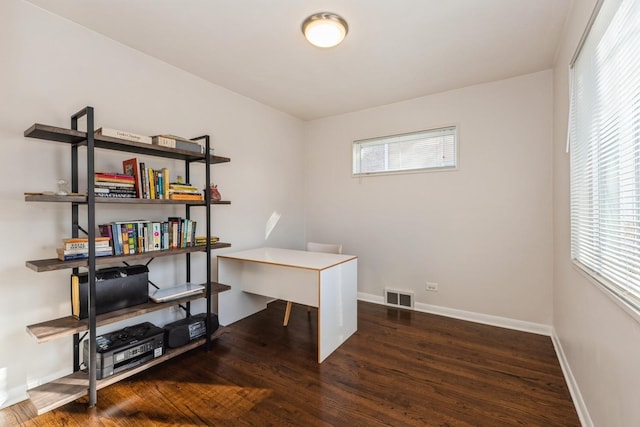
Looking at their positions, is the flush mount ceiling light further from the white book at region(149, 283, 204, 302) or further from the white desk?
the white book at region(149, 283, 204, 302)

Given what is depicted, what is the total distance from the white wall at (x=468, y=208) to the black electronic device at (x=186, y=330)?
2.05m

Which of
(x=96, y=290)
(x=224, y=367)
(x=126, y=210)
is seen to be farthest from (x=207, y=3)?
(x=224, y=367)

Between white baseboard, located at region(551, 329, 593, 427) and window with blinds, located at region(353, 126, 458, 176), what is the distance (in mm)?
1937

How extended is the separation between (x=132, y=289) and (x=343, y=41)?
2473 mm

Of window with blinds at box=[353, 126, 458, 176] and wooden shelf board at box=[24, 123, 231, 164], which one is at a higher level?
window with blinds at box=[353, 126, 458, 176]

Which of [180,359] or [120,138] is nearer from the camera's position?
[120,138]

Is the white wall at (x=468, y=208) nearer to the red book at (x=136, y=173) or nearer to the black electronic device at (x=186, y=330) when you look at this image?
the black electronic device at (x=186, y=330)

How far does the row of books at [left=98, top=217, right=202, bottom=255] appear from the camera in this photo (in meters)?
2.01

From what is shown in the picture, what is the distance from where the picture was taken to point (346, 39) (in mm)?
2275

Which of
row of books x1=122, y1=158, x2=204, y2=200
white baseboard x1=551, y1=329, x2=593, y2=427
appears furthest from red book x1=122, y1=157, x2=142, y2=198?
white baseboard x1=551, y1=329, x2=593, y2=427

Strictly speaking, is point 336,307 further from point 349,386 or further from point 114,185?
point 114,185

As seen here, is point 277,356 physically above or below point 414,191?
below

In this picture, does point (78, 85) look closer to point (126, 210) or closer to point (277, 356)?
point (126, 210)

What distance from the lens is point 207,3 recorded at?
1.89 m
